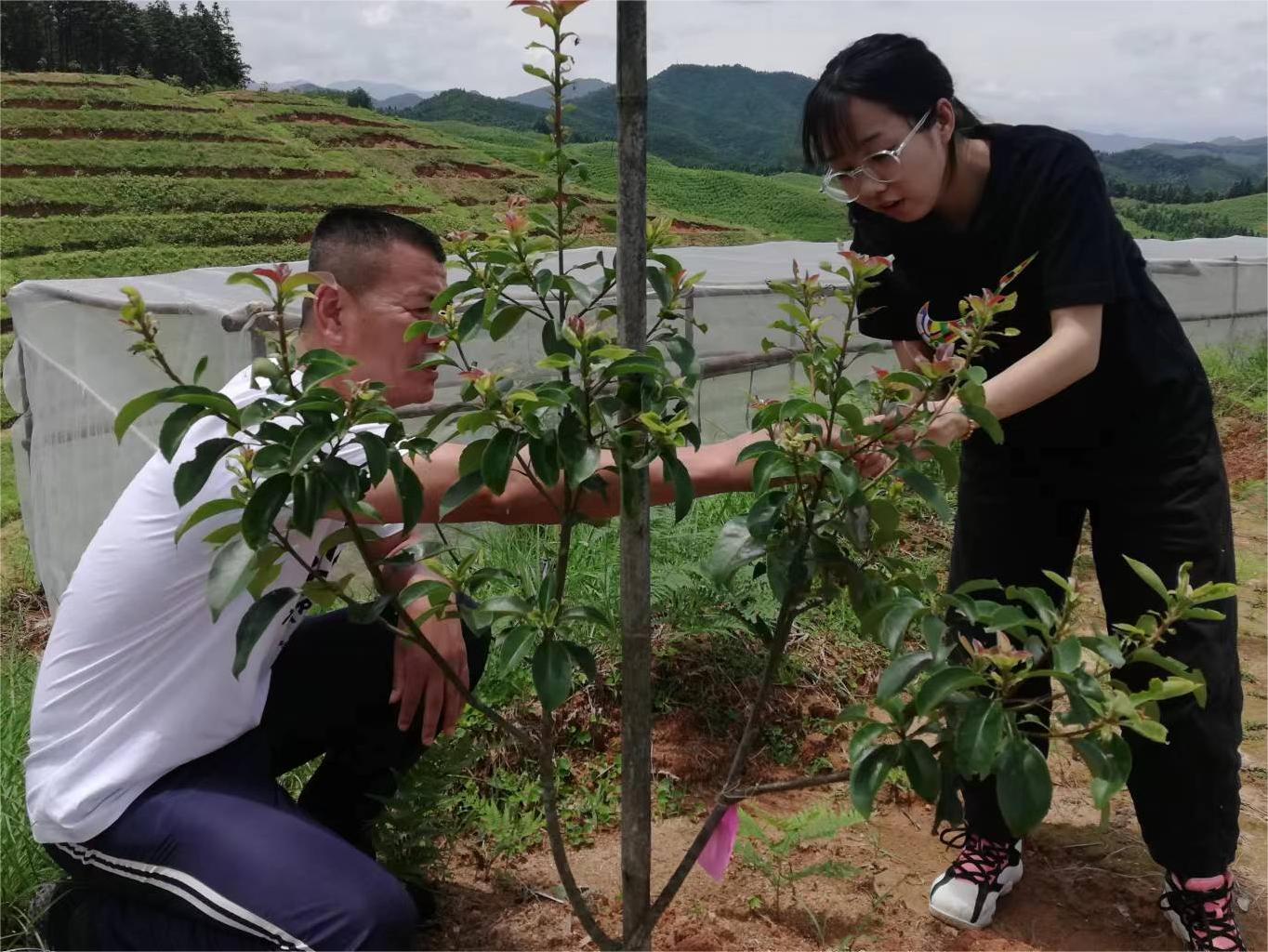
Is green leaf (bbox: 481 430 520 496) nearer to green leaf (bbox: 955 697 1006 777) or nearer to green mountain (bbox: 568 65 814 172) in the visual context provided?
green leaf (bbox: 955 697 1006 777)

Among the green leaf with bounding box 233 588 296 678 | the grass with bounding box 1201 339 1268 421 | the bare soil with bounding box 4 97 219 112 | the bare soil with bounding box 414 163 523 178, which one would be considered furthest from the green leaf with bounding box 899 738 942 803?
the bare soil with bounding box 4 97 219 112

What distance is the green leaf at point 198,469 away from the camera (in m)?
1.01

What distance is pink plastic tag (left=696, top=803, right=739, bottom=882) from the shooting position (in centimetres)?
137

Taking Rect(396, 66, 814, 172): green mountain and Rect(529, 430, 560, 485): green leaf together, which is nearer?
Rect(529, 430, 560, 485): green leaf

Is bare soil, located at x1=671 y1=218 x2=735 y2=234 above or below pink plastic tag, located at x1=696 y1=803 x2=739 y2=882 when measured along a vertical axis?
above

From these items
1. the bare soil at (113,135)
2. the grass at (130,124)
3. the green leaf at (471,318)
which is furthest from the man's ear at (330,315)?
the grass at (130,124)

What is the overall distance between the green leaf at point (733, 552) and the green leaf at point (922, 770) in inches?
9.9

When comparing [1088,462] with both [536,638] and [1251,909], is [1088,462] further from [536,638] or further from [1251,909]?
[536,638]

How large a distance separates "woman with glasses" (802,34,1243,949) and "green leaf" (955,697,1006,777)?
617 mm

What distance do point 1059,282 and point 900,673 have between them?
2.77 ft

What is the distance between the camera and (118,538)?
1554 millimetres

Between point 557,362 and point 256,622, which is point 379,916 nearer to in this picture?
point 256,622

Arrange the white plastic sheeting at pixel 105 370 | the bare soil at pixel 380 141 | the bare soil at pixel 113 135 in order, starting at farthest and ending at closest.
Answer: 1. the bare soil at pixel 380 141
2. the bare soil at pixel 113 135
3. the white plastic sheeting at pixel 105 370

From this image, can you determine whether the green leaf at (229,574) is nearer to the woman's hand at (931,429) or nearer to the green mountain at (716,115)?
the woman's hand at (931,429)
